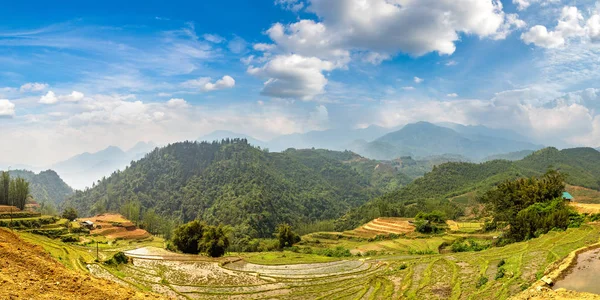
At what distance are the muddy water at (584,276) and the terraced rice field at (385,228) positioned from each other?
55089 millimetres

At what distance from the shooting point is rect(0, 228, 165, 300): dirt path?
41.7 feet

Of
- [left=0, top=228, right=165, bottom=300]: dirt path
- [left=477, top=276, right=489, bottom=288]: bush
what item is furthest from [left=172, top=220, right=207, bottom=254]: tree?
[left=477, top=276, right=489, bottom=288]: bush

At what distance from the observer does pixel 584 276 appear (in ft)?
62.0

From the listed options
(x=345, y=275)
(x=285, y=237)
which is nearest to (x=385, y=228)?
(x=285, y=237)

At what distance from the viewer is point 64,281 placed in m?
15.0

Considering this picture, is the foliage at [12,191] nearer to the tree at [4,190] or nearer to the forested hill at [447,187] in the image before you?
the tree at [4,190]

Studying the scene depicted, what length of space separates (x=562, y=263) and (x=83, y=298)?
28.3 m

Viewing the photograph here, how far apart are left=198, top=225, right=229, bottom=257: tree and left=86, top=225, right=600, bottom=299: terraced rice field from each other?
838cm

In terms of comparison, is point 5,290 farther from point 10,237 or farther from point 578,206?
point 578,206

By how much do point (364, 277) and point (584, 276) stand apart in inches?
704

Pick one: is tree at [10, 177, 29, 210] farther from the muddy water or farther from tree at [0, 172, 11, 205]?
the muddy water

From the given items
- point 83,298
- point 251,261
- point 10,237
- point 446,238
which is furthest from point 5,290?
point 446,238

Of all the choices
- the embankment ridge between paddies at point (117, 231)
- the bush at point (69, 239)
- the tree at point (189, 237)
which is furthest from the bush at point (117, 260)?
the embankment ridge between paddies at point (117, 231)

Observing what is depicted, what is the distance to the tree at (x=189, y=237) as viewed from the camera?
52.6 metres
